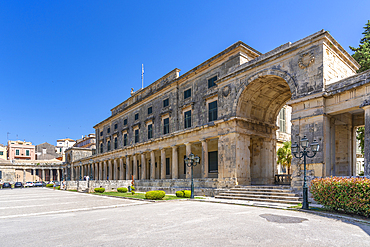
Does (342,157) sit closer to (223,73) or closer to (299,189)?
(299,189)

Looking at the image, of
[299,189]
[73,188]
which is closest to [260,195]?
[299,189]

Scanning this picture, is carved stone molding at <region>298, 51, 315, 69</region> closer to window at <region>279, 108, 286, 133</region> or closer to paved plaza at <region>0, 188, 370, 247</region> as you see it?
paved plaza at <region>0, 188, 370, 247</region>

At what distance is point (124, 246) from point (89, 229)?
284 cm

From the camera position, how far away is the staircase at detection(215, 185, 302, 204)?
50.2ft

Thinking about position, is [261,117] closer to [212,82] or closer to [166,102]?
[212,82]

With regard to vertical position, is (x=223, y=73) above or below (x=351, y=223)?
above

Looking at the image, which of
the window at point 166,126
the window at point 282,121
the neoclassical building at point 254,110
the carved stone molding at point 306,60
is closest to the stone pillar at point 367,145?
the neoclassical building at point 254,110

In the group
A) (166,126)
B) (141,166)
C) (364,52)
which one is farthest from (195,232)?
(141,166)

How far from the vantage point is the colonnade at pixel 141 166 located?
2741cm

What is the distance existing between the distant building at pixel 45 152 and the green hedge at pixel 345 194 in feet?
333

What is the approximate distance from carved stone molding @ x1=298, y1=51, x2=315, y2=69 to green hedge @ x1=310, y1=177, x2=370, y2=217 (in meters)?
7.73

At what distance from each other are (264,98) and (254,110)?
1317 mm

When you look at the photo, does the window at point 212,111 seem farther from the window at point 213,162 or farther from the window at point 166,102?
the window at point 166,102

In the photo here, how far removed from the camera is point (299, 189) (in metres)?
15.7
